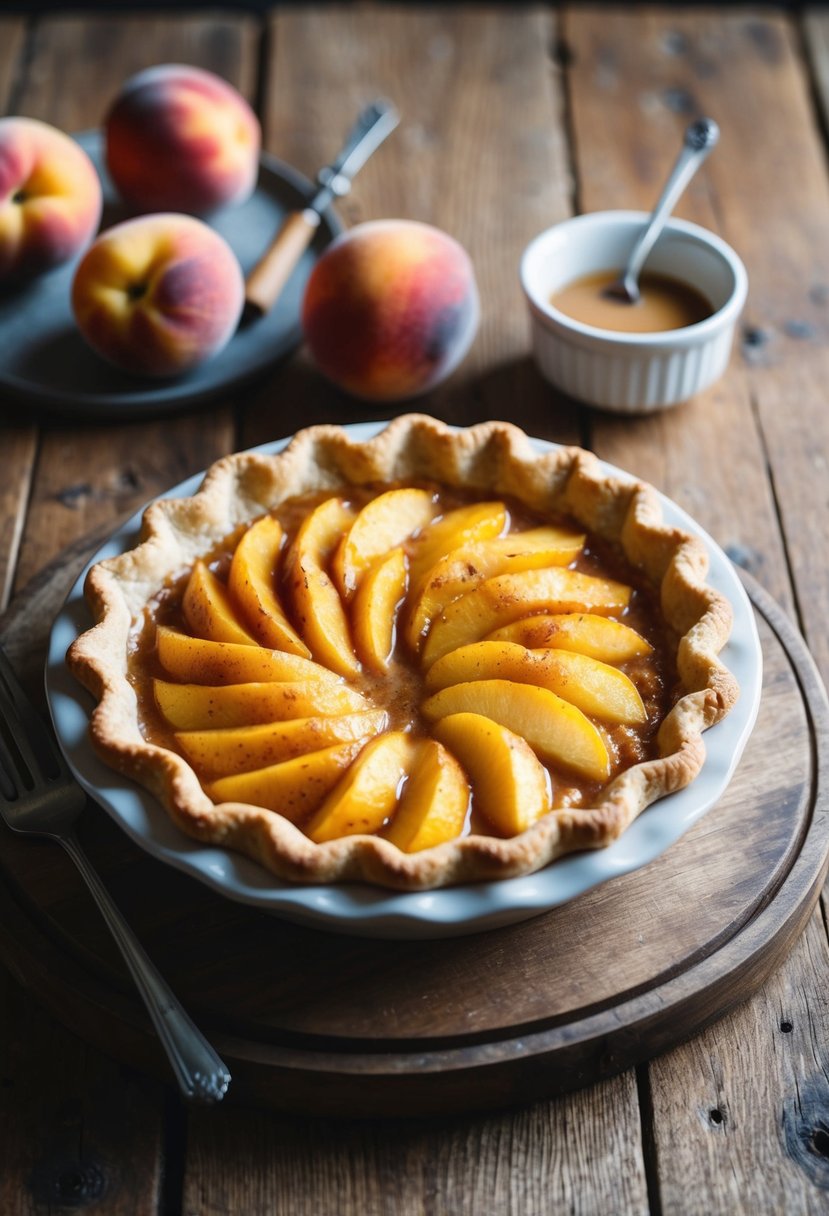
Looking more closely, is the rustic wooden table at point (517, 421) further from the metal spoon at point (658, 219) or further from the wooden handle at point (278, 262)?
the metal spoon at point (658, 219)

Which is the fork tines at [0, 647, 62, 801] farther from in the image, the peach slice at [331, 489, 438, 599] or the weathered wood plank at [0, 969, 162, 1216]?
the peach slice at [331, 489, 438, 599]

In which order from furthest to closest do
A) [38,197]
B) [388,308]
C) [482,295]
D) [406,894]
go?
[482,295], [38,197], [388,308], [406,894]

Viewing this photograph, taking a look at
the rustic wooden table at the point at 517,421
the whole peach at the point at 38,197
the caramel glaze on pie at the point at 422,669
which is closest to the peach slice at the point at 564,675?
the caramel glaze on pie at the point at 422,669

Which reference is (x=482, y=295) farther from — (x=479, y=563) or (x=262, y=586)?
(x=262, y=586)

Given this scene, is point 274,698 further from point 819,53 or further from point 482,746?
point 819,53

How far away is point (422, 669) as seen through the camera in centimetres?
218

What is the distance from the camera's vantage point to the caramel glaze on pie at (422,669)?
6.61 ft

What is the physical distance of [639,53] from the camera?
4.13m

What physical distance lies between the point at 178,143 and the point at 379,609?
1.66m

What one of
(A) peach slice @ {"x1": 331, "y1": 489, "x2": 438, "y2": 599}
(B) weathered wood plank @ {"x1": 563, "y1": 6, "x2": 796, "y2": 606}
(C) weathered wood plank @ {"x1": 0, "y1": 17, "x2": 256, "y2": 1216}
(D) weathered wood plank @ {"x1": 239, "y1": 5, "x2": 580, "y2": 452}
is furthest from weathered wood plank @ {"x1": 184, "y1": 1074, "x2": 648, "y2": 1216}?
(D) weathered wood plank @ {"x1": 239, "y1": 5, "x2": 580, "y2": 452}

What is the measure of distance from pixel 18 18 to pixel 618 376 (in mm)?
2542

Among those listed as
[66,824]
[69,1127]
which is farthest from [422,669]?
[69,1127]

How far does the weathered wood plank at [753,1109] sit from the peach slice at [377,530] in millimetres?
955

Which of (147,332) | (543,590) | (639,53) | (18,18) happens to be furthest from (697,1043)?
(18,18)
